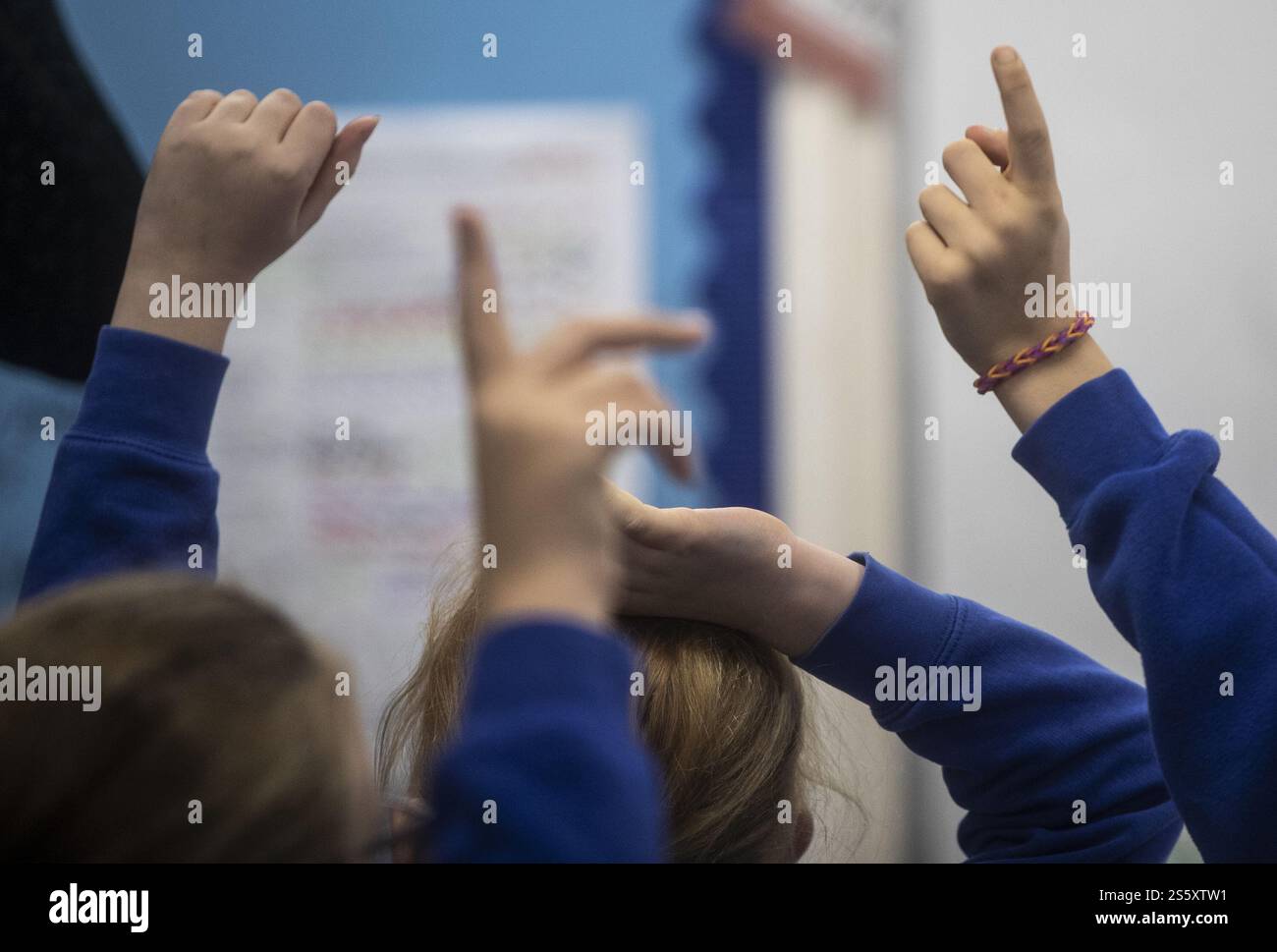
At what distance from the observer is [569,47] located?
87 cm

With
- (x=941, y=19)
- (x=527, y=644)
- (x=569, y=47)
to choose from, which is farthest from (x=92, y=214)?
(x=941, y=19)

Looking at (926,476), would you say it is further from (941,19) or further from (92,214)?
(92,214)

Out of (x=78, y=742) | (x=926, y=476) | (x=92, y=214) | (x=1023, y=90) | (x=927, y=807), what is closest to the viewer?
(x=78, y=742)

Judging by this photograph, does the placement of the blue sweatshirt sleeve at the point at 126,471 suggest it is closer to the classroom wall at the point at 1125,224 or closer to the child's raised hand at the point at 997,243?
the child's raised hand at the point at 997,243

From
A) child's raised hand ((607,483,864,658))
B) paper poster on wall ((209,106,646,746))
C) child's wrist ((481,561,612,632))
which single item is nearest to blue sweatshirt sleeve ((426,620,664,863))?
child's wrist ((481,561,612,632))

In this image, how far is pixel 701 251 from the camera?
0.97 meters

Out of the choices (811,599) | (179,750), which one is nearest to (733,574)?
(811,599)

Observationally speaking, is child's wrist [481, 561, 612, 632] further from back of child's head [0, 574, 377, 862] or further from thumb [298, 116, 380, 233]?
thumb [298, 116, 380, 233]

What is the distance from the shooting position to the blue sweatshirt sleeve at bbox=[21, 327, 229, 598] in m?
0.53

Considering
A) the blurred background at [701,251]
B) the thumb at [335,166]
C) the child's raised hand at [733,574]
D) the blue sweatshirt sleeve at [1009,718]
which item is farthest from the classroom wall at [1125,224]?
the thumb at [335,166]

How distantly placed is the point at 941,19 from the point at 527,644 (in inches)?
28.6

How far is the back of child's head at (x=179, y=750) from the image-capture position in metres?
0.36

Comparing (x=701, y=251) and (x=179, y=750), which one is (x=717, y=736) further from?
(x=701, y=251)

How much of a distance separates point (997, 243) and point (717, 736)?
302 millimetres
